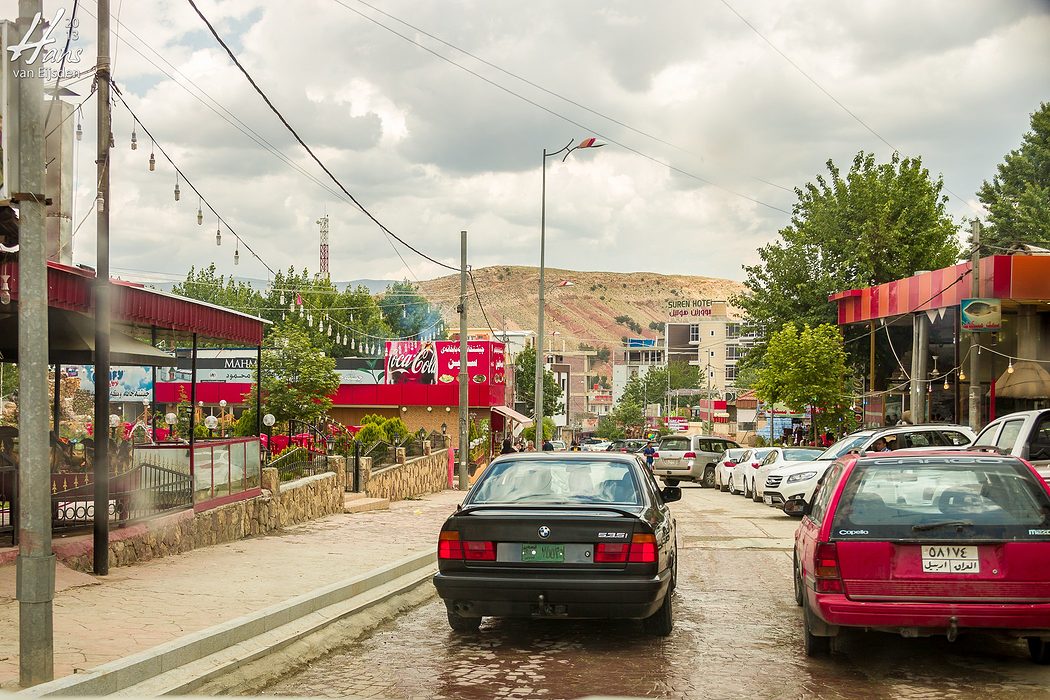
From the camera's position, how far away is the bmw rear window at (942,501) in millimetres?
7273

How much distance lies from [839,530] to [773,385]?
36332 mm

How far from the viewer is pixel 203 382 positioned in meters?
60.5

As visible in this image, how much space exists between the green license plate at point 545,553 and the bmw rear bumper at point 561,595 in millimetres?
135

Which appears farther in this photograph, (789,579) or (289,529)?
(289,529)

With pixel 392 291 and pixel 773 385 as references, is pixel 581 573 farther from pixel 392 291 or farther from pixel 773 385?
pixel 392 291

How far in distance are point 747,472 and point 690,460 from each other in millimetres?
7913

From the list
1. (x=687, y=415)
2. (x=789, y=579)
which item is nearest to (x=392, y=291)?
(x=687, y=415)

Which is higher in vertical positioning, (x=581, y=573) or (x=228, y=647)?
(x=581, y=573)

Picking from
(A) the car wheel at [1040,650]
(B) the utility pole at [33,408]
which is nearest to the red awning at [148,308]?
(B) the utility pole at [33,408]

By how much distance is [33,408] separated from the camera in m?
6.62

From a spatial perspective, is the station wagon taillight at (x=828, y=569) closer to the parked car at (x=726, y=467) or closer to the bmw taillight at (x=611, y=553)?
the bmw taillight at (x=611, y=553)

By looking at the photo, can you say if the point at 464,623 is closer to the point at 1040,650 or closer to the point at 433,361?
the point at 1040,650

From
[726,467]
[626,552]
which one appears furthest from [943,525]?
[726,467]

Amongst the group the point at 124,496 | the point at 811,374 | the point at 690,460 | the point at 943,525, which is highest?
the point at 811,374
